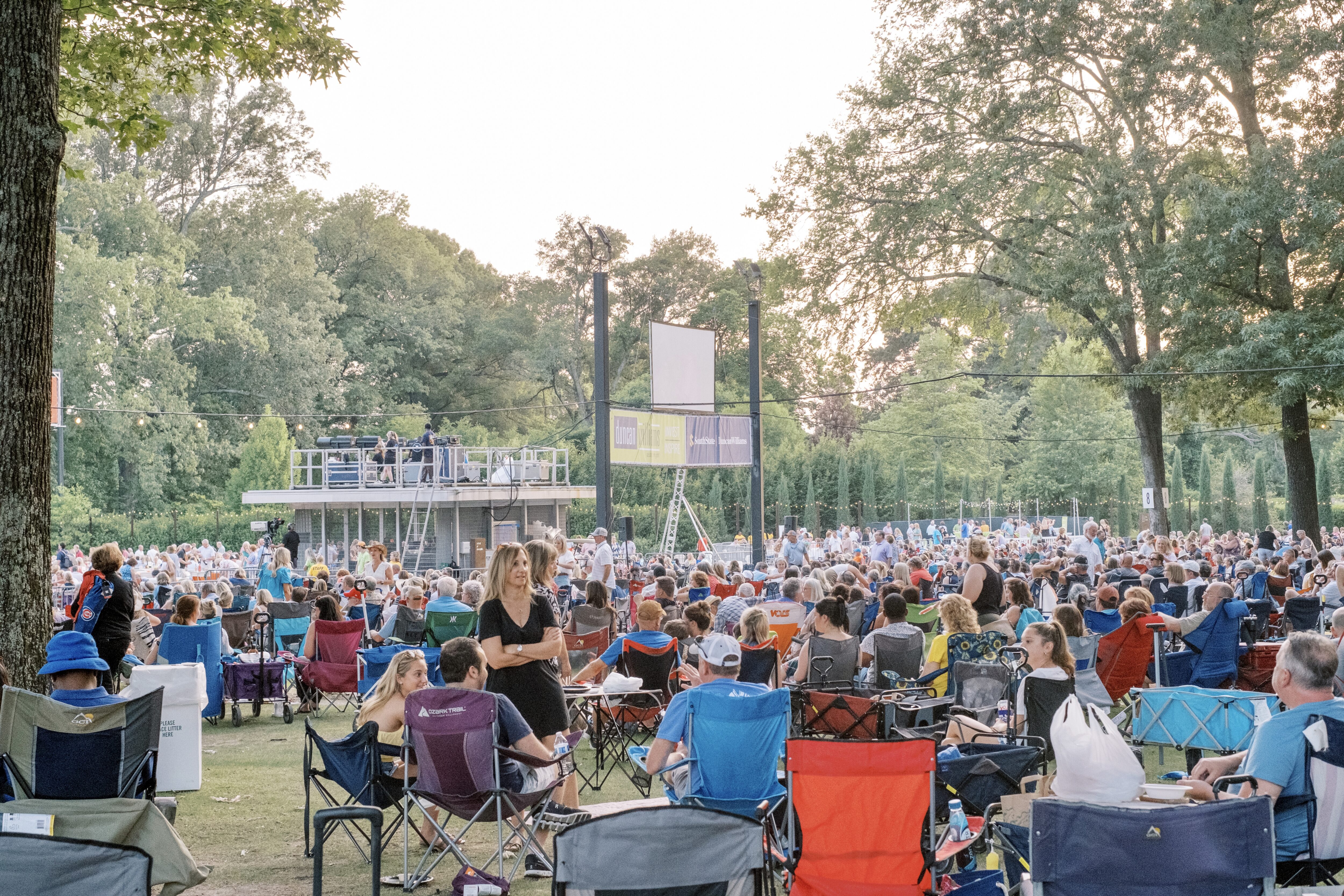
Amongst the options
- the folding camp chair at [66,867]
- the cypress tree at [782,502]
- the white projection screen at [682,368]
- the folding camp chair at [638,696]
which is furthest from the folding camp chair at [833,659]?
the cypress tree at [782,502]

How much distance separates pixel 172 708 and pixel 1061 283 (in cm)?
1997

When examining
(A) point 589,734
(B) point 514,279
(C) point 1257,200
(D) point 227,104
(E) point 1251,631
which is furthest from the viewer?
(B) point 514,279

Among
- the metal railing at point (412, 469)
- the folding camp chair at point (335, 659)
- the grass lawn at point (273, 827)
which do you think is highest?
Result: the metal railing at point (412, 469)

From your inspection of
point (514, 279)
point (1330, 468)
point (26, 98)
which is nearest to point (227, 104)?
point (514, 279)

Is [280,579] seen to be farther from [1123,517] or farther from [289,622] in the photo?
[1123,517]

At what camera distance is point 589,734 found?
8523 mm

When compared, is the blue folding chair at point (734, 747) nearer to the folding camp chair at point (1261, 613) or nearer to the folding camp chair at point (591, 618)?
the folding camp chair at point (591, 618)

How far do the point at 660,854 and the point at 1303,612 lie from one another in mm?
10012

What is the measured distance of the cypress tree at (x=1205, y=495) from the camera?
42.4 metres

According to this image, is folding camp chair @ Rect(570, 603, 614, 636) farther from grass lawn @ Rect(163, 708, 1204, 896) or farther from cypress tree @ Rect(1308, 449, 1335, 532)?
cypress tree @ Rect(1308, 449, 1335, 532)

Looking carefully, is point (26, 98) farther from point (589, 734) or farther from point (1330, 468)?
point (1330, 468)

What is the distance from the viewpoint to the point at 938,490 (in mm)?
42500

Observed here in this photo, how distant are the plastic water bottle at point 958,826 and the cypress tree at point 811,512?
37.9 meters

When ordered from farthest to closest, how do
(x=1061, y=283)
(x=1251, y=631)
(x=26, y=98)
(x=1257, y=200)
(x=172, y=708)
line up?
(x=1061, y=283), (x=1257, y=200), (x=1251, y=631), (x=172, y=708), (x=26, y=98)
